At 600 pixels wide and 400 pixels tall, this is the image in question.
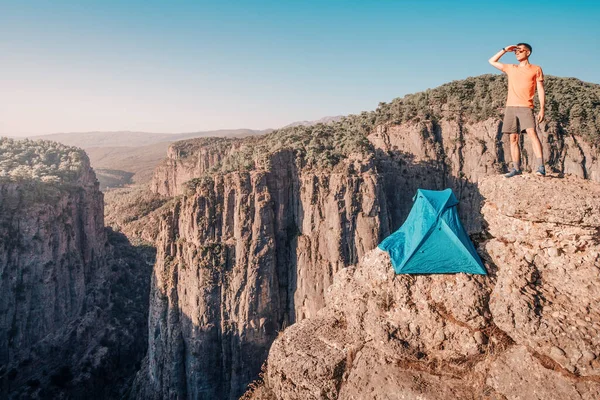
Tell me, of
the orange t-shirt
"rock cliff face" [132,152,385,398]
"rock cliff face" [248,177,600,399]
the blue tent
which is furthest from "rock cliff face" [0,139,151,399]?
the orange t-shirt

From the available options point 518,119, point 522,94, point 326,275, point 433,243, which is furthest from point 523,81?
point 326,275

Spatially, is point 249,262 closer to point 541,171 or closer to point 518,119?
point 518,119

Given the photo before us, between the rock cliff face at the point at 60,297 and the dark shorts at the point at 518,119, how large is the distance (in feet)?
123

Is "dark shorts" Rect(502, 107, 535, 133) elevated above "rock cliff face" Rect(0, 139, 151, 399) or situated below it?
above

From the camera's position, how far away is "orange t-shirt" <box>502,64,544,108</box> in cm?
733

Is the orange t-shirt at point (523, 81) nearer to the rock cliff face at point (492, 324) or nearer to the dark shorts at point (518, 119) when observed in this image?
the dark shorts at point (518, 119)

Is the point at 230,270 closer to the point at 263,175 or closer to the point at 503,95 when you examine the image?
the point at 263,175

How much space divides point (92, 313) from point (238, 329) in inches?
969

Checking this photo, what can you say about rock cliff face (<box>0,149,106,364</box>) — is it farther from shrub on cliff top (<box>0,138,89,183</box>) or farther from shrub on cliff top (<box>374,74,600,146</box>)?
shrub on cliff top (<box>374,74,600,146</box>)

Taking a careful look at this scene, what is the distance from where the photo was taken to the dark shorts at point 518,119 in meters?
7.50

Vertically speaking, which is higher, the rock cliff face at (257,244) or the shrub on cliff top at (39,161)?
the shrub on cliff top at (39,161)

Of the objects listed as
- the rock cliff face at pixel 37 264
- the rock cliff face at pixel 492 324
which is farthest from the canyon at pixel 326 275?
the rock cliff face at pixel 37 264

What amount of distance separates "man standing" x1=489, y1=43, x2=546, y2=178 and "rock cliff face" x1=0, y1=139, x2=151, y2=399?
123 ft

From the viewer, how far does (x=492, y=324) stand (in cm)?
634
